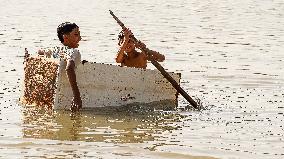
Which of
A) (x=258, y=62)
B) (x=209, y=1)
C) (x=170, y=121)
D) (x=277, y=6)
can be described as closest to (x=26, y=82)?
(x=170, y=121)

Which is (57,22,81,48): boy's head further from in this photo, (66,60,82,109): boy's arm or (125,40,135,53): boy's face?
(125,40,135,53): boy's face

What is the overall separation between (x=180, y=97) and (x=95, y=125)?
277cm

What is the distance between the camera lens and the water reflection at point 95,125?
7.51m

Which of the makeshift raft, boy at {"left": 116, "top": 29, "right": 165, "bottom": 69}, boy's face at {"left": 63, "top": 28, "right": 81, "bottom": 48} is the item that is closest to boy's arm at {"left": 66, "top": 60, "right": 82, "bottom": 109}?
the makeshift raft

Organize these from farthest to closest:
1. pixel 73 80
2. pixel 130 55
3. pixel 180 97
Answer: pixel 180 97, pixel 130 55, pixel 73 80

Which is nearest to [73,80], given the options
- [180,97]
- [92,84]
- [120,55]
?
[92,84]

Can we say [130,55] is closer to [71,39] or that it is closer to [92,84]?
[92,84]

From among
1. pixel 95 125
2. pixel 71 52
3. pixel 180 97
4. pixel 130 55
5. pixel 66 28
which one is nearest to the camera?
pixel 95 125

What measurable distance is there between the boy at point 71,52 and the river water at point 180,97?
0.30m

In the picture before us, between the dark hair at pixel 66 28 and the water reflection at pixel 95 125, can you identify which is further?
the dark hair at pixel 66 28

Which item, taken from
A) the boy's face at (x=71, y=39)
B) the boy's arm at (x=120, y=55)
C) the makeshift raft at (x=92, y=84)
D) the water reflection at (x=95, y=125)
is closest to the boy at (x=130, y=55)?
the boy's arm at (x=120, y=55)

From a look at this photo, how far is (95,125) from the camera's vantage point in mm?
8070

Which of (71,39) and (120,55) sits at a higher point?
(71,39)

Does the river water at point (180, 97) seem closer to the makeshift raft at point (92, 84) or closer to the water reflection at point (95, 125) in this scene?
the water reflection at point (95, 125)
